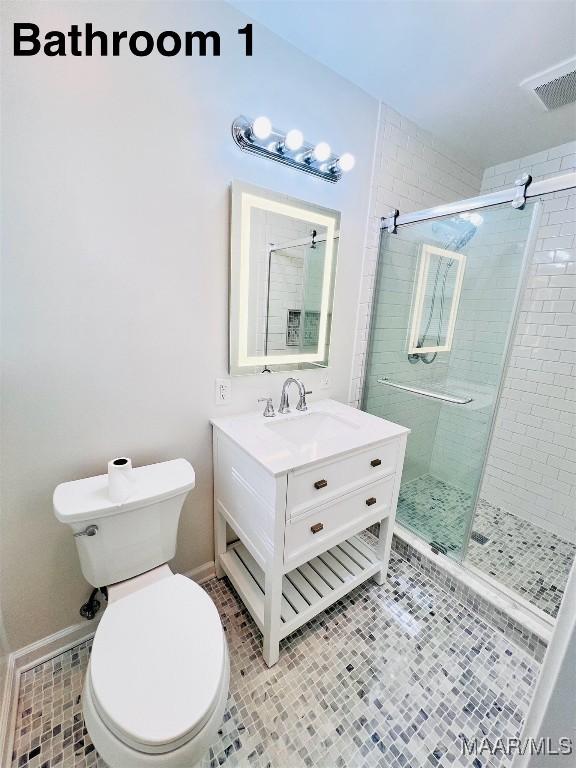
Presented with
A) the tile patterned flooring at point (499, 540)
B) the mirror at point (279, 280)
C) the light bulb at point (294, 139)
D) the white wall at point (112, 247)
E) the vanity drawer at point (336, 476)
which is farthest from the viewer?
the tile patterned flooring at point (499, 540)

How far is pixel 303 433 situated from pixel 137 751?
3.58 ft

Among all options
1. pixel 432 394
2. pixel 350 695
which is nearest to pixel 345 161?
pixel 432 394

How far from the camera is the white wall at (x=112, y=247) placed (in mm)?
910

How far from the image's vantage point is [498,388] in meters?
1.48

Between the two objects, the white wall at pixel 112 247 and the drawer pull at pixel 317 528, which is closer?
the white wall at pixel 112 247

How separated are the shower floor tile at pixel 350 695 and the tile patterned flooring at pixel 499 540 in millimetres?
335

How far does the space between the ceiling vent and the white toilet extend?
231 cm

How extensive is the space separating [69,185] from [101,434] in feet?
2.75

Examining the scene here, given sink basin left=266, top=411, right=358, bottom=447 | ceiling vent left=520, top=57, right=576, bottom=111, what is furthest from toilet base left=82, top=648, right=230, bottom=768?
ceiling vent left=520, top=57, right=576, bottom=111

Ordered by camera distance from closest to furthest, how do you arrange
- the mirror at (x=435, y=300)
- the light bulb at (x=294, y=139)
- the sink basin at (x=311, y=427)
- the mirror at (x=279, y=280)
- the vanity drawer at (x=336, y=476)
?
the vanity drawer at (x=336, y=476), the light bulb at (x=294, y=139), the mirror at (x=279, y=280), the sink basin at (x=311, y=427), the mirror at (x=435, y=300)

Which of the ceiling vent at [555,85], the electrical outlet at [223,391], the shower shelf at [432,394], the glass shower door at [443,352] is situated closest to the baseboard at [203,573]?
the electrical outlet at [223,391]

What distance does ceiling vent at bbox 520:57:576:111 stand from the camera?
1.31 m

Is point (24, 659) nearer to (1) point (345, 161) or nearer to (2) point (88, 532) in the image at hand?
(2) point (88, 532)

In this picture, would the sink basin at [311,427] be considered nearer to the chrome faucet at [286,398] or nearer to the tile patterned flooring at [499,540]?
the chrome faucet at [286,398]
